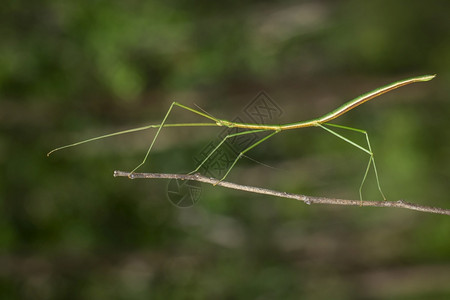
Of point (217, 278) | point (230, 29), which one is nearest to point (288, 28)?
point (230, 29)

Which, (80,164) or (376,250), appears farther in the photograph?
(376,250)

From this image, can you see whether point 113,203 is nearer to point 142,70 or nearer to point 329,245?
point 142,70

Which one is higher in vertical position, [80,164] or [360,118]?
[360,118]

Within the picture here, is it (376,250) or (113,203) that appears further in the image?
(376,250)

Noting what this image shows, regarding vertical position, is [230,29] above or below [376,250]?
above

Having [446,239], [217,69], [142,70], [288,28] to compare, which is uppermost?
[288,28]

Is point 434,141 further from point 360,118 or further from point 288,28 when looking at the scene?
point 288,28

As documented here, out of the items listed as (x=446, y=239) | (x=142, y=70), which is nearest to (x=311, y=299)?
(x=446, y=239)
